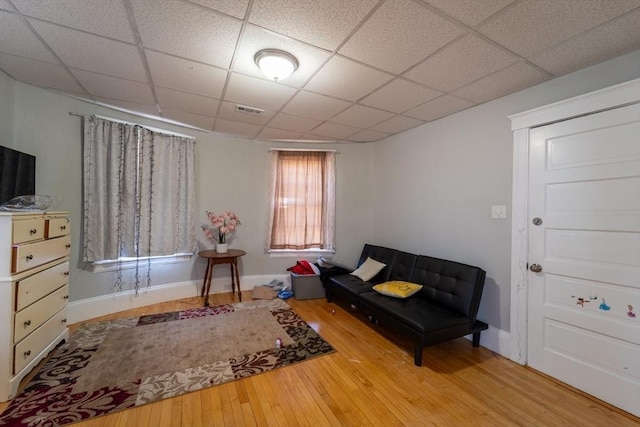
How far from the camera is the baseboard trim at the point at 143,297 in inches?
111

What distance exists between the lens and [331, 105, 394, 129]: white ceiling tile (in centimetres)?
280

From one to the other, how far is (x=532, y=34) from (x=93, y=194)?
4207mm

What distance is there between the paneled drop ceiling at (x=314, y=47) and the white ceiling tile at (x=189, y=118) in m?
0.26

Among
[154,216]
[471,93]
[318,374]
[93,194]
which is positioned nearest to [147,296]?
[154,216]

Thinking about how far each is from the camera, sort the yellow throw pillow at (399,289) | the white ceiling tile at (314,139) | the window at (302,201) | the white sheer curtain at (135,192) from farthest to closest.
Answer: the window at (302,201) → the white ceiling tile at (314,139) → the white sheer curtain at (135,192) → the yellow throw pillow at (399,289)

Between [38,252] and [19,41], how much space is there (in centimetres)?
151

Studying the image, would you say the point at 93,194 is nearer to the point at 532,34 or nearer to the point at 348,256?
the point at 348,256

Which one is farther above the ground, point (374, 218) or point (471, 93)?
point (471, 93)

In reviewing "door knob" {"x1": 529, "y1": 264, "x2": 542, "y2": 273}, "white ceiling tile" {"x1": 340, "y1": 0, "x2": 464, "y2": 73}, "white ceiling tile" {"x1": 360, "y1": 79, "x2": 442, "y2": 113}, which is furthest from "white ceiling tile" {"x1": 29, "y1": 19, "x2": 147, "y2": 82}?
"door knob" {"x1": 529, "y1": 264, "x2": 542, "y2": 273}

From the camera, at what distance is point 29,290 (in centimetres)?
181

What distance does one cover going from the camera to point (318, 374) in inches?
79.0

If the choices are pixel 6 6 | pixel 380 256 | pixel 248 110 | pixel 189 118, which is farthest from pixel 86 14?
pixel 380 256

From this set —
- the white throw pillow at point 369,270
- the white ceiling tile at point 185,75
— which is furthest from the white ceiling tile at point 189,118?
the white throw pillow at point 369,270

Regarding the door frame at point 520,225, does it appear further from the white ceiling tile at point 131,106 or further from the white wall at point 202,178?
the white ceiling tile at point 131,106
